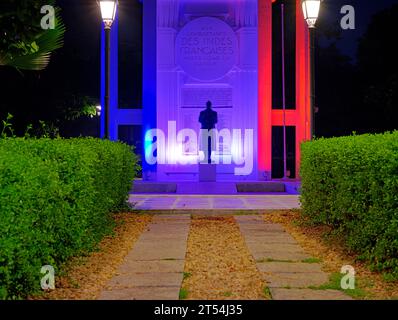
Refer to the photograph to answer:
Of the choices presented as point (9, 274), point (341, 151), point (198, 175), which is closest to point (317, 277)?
point (341, 151)

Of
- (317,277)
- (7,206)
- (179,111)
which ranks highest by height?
(179,111)

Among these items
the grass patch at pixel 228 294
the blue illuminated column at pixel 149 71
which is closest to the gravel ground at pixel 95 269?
the grass patch at pixel 228 294

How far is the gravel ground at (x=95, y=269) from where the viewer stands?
18.7 feet

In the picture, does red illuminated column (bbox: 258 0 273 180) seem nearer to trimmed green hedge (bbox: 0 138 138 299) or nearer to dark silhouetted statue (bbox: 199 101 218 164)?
dark silhouetted statue (bbox: 199 101 218 164)

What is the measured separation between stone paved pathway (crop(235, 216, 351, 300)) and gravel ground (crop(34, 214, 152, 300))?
174 cm

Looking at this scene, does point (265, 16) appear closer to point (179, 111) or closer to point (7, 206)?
point (179, 111)

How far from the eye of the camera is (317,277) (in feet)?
20.8

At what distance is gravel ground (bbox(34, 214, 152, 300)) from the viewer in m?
5.69

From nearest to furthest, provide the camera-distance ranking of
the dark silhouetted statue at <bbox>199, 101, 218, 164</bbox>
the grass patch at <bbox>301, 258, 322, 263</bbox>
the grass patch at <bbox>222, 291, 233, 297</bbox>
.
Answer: the grass patch at <bbox>222, 291, 233, 297</bbox>
the grass patch at <bbox>301, 258, 322, 263</bbox>
the dark silhouetted statue at <bbox>199, 101, 218, 164</bbox>

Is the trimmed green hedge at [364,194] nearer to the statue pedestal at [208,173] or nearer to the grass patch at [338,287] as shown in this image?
the grass patch at [338,287]

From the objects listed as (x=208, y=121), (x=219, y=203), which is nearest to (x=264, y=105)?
(x=208, y=121)

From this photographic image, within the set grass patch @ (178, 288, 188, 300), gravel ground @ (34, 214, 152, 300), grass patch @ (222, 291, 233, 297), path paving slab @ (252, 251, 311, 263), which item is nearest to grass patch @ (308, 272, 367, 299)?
grass patch @ (222, 291, 233, 297)

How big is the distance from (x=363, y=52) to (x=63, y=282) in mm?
34598

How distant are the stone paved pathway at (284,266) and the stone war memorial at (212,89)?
12.0 meters
